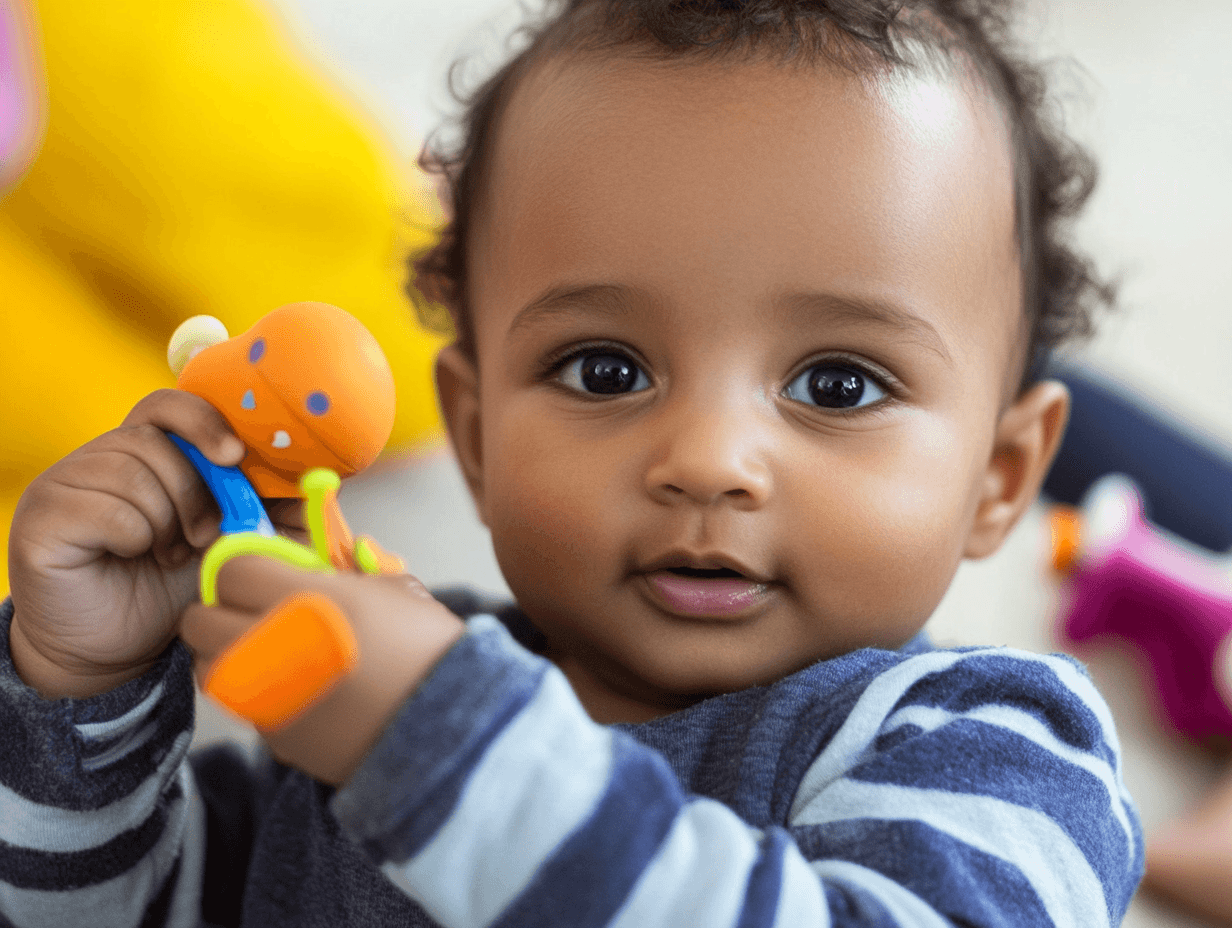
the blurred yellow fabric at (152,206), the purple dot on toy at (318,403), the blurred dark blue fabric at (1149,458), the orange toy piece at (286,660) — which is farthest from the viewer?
the blurred dark blue fabric at (1149,458)

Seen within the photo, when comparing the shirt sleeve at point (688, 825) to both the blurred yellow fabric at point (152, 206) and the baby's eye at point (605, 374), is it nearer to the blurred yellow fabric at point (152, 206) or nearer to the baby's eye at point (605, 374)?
the baby's eye at point (605, 374)

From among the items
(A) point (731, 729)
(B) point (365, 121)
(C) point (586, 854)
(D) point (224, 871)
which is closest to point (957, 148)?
(A) point (731, 729)

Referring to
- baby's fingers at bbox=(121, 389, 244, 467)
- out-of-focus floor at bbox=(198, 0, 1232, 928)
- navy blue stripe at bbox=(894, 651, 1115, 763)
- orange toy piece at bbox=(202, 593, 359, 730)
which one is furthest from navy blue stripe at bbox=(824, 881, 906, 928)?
out-of-focus floor at bbox=(198, 0, 1232, 928)

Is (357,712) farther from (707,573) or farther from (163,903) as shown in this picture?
(163,903)

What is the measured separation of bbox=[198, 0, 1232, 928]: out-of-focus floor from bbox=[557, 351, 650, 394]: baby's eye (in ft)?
1.94

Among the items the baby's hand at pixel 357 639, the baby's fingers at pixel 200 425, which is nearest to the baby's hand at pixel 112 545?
the baby's fingers at pixel 200 425

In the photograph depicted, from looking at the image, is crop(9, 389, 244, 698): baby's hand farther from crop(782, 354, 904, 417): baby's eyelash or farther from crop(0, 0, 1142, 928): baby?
crop(782, 354, 904, 417): baby's eyelash

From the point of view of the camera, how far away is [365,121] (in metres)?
1.28

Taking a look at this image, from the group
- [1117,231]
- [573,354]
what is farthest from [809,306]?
[1117,231]

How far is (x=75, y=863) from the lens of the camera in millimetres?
677

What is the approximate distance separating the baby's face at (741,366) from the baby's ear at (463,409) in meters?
0.15

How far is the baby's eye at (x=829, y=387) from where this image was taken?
65 centimetres

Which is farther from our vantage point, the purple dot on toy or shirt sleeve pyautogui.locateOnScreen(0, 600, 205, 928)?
shirt sleeve pyautogui.locateOnScreen(0, 600, 205, 928)

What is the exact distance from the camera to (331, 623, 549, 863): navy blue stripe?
0.44m
